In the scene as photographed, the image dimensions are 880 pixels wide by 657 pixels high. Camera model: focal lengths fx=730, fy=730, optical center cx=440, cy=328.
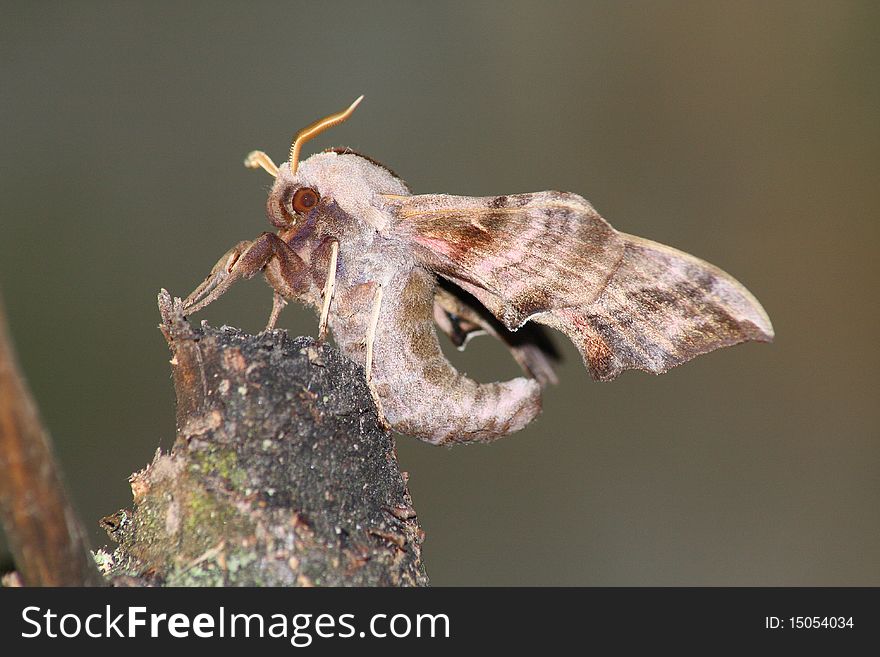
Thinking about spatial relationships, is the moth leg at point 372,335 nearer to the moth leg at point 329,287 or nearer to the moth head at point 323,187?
the moth leg at point 329,287

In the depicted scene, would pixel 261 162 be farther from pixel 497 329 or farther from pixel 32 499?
pixel 32 499

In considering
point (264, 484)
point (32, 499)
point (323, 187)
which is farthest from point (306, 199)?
point (32, 499)

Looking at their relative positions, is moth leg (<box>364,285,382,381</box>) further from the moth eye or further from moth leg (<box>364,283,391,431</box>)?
the moth eye

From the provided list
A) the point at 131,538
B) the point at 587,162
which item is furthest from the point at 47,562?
the point at 587,162

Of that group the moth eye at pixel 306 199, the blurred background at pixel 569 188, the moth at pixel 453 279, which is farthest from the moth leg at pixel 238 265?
the blurred background at pixel 569 188

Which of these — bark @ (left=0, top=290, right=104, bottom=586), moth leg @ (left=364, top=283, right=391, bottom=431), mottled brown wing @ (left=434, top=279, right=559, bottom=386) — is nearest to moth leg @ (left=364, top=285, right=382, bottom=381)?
moth leg @ (left=364, top=283, right=391, bottom=431)
